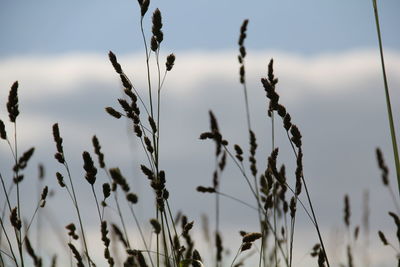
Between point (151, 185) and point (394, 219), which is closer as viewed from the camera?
point (151, 185)

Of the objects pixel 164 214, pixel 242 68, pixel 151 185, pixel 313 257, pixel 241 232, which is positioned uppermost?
pixel 242 68

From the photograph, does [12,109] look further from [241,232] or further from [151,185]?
[241,232]

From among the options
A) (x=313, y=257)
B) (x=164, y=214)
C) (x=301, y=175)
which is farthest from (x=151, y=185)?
(x=313, y=257)

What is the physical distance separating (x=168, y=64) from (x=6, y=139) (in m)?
0.74

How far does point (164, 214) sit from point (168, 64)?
2.01ft

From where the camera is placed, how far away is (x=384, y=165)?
3.36 m

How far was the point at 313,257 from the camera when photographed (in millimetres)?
2877

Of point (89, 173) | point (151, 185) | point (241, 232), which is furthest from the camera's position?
point (241, 232)

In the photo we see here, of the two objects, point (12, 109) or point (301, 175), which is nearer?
point (301, 175)

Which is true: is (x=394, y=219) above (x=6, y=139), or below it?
below

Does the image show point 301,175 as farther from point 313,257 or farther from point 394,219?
point 313,257

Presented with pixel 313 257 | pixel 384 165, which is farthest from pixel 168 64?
pixel 384 165

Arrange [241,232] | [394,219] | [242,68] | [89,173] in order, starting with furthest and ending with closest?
[242,68]
[241,232]
[394,219]
[89,173]

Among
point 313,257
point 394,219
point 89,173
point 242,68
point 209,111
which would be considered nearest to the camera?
point 89,173
